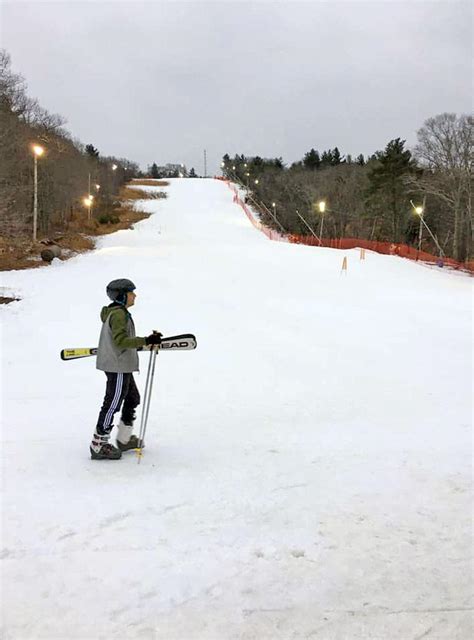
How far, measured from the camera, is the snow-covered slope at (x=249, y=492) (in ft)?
8.95

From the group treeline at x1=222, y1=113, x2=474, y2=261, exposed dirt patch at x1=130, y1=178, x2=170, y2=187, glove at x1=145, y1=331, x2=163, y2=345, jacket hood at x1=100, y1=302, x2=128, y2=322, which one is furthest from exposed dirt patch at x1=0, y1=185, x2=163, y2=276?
exposed dirt patch at x1=130, y1=178, x2=170, y2=187

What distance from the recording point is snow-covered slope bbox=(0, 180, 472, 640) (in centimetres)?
273

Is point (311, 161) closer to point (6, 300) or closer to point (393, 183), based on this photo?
point (393, 183)

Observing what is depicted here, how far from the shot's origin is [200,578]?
9.73 ft

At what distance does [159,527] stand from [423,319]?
10999mm

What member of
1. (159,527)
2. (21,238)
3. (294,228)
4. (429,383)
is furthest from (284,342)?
(294,228)

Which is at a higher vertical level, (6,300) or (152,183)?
(152,183)

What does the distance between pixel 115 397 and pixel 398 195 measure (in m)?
49.2

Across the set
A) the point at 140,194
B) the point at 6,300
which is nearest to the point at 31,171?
the point at 6,300

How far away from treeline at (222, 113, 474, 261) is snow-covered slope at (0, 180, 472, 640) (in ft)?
97.7

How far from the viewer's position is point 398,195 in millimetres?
48375

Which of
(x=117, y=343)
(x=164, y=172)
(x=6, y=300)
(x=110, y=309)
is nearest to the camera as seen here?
(x=117, y=343)

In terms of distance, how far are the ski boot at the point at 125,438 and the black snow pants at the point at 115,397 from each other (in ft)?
0.72

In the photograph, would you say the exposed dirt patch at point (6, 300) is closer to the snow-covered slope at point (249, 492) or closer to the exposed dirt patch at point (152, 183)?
the snow-covered slope at point (249, 492)
